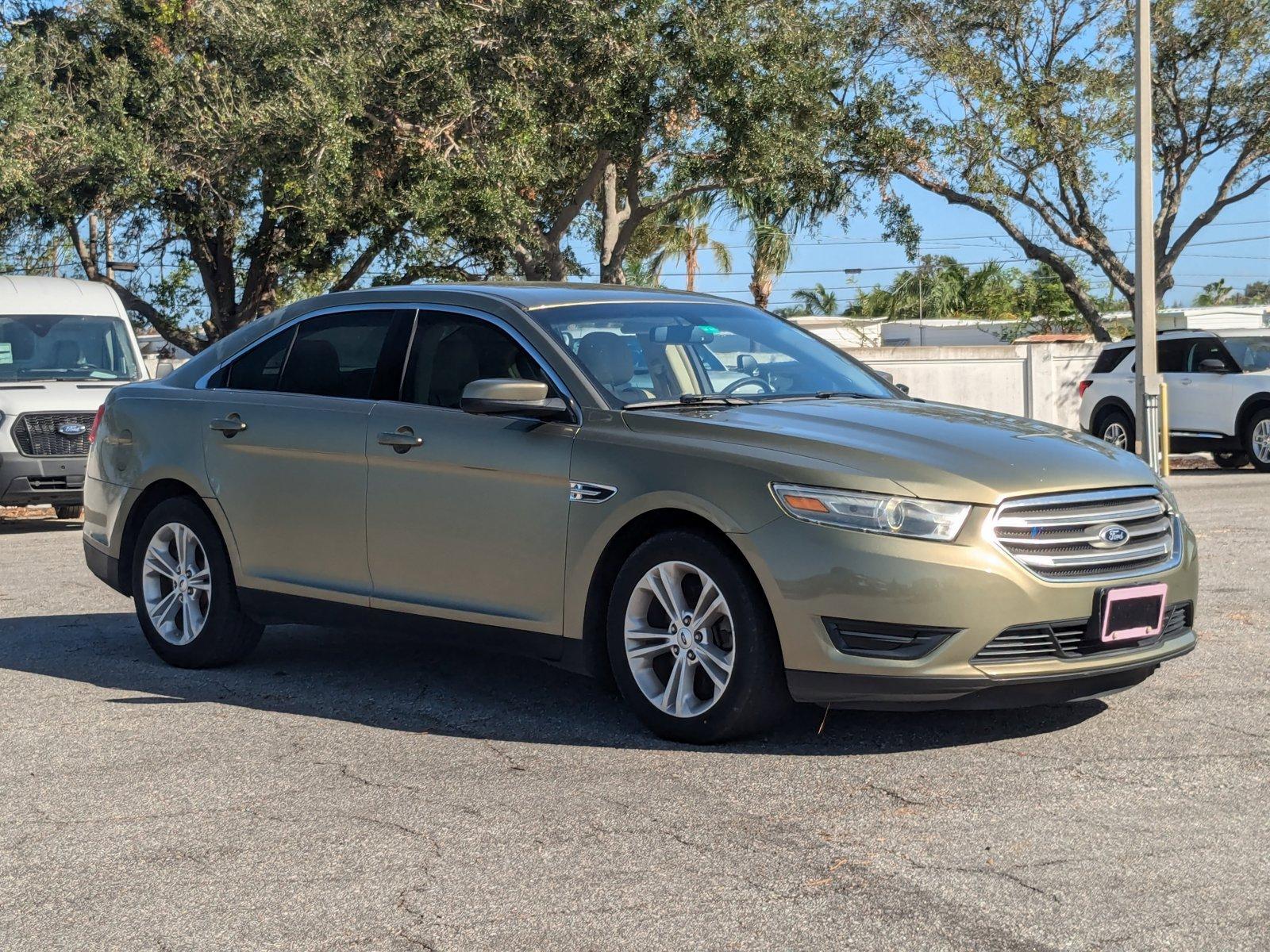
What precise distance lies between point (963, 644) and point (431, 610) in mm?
2244

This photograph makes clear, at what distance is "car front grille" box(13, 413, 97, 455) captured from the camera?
14.7m

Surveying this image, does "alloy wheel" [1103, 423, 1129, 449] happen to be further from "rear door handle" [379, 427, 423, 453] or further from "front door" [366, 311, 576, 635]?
"rear door handle" [379, 427, 423, 453]

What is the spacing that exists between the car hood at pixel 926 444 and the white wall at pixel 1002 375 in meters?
24.0

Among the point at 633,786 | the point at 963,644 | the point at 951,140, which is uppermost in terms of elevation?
the point at 951,140

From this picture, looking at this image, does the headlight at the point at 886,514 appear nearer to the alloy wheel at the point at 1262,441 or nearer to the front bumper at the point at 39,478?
the front bumper at the point at 39,478

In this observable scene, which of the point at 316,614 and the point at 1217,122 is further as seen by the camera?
the point at 1217,122

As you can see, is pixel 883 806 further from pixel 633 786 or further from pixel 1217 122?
pixel 1217 122

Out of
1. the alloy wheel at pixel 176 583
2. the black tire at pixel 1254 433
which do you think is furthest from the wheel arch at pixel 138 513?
the black tire at pixel 1254 433

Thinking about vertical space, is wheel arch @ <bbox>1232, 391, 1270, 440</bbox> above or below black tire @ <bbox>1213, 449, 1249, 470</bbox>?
above

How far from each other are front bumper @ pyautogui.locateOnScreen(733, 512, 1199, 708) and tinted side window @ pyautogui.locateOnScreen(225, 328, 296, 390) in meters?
2.83

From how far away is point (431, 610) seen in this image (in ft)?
21.0

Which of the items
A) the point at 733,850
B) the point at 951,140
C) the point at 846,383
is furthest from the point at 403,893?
the point at 951,140

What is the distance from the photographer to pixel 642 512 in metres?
5.70

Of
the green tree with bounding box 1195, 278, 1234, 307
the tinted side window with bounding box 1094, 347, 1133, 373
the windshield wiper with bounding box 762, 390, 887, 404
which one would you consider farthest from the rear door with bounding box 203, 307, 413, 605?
the green tree with bounding box 1195, 278, 1234, 307
